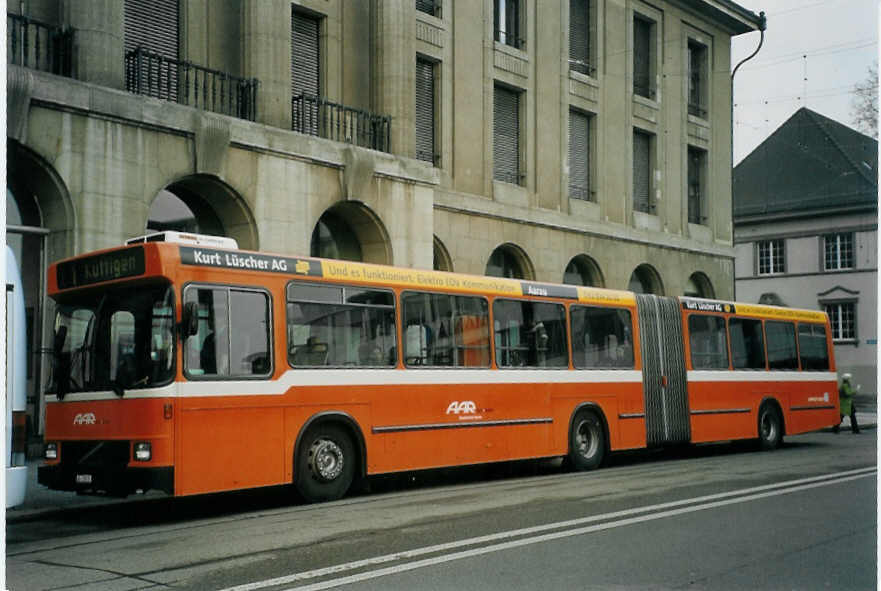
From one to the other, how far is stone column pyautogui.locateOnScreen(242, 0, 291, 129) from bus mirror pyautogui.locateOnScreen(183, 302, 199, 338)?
9239 mm

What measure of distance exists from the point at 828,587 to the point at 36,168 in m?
13.3

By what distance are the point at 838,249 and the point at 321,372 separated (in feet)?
138

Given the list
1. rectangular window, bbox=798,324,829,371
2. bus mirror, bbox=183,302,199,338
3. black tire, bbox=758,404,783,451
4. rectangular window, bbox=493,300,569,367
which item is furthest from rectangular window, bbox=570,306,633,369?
bus mirror, bbox=183,302,199,338

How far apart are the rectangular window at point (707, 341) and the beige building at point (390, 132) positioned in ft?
19.4

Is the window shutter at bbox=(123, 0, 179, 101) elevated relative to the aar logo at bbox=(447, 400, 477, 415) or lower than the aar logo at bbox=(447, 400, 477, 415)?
elevated

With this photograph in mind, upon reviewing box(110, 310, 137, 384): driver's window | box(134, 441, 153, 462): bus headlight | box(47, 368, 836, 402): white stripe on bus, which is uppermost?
box(110, 310, 137, 384): driver's window

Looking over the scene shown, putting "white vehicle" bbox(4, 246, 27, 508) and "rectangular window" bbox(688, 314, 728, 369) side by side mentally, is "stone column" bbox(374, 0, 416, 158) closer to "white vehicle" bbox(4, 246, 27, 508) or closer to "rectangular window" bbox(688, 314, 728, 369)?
"rectangular window" bbox(688, 314, 728, 369)

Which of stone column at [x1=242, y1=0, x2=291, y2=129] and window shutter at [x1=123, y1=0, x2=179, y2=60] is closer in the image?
window shutter at [x1=123, y1=0, x2=179, y2=60]

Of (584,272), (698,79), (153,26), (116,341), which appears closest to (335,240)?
(153,26)

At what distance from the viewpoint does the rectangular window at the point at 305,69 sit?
852 inches

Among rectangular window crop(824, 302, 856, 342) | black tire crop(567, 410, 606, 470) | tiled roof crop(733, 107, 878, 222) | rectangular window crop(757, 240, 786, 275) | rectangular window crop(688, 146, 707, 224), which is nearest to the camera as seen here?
black tire crop(567, 410, 606, 470)

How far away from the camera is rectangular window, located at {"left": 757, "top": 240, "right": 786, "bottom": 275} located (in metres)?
52.8

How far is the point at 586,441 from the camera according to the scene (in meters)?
17.8

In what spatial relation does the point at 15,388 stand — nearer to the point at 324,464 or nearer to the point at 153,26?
the point at 324,464
